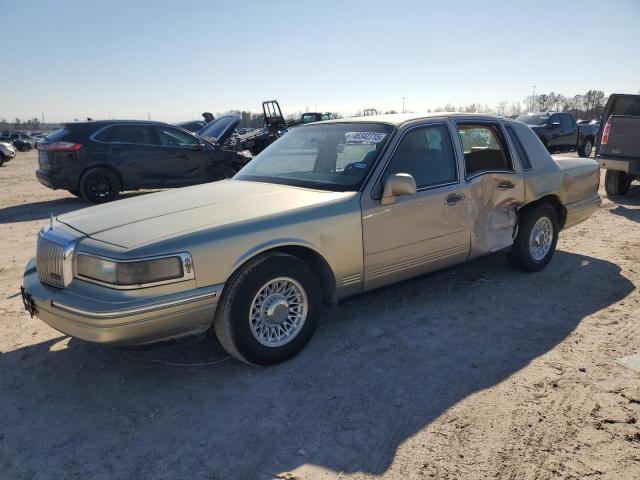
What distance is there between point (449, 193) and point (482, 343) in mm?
1301

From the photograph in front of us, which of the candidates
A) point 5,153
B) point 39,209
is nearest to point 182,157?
point 39,209

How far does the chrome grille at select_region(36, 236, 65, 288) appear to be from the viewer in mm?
3246

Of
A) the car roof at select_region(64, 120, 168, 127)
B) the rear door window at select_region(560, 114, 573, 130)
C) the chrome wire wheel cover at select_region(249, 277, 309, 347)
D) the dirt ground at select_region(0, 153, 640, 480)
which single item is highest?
the rear door window at select_region(560, 114, 573, 130)

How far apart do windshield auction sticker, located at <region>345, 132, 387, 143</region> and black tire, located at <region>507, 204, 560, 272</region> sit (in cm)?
199

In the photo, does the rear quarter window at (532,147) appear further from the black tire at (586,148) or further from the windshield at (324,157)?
the black tire at (586,148)

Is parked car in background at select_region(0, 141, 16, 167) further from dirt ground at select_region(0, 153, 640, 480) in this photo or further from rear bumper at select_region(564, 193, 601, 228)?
rear bumper at select_region(564, 193, 601, 228)

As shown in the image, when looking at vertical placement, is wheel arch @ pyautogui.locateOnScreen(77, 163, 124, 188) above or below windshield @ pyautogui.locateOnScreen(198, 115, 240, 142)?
below

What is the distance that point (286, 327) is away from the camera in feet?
11.9

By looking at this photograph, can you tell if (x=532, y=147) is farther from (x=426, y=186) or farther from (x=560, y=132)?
(x=560, y=132)

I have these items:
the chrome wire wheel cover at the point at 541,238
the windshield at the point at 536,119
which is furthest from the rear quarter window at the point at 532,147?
the windshield at the point at 536,119

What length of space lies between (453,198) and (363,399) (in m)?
2.07

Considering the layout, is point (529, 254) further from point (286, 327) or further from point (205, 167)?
point (205, 167)

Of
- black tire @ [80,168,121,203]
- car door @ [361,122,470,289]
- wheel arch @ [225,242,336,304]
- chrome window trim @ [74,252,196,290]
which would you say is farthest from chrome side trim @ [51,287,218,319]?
black tire @ [80,168,121,203]

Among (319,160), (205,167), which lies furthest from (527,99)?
(319,160)
